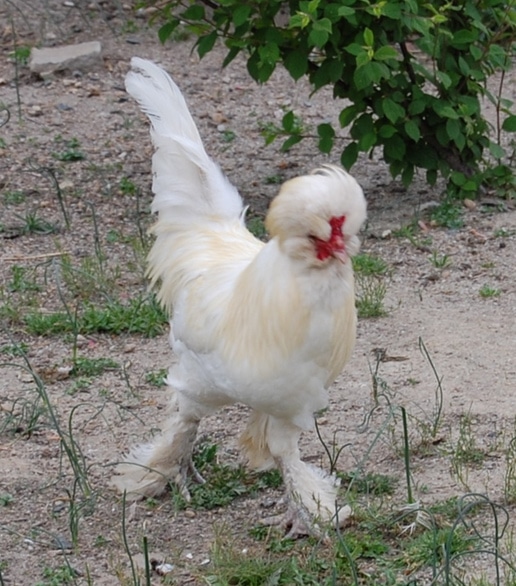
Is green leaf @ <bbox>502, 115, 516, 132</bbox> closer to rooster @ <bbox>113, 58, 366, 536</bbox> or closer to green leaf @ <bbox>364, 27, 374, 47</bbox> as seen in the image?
green leaf @ <bbox>364, 27, 374, 47</bbox>

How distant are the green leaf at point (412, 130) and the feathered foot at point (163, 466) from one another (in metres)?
2.81

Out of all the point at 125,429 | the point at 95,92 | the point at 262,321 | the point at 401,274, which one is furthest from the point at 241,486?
the point at 95,92

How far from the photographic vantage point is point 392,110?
6.76 meters

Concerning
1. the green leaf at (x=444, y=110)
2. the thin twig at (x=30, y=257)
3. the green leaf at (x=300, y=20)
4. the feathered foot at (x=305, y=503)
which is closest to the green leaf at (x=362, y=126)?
the green leaf at (x=444, y=110)

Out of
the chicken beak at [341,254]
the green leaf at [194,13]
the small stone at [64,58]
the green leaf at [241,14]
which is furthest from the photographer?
the small stone at [64,58]

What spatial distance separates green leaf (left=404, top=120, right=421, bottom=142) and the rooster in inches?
91.5

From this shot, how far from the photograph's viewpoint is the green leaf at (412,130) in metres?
6.84

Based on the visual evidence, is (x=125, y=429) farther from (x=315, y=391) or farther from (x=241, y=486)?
(x=315, y=391)

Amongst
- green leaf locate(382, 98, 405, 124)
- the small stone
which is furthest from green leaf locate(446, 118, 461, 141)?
the small stone

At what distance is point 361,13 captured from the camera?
6.46m

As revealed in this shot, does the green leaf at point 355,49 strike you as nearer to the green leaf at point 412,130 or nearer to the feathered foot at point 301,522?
the green leaf at point 412,130

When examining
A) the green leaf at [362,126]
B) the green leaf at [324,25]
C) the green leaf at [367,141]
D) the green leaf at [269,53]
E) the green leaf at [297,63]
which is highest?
the green leaf at [324,25]

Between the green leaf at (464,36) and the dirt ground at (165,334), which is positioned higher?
the green leaf at (464,36)

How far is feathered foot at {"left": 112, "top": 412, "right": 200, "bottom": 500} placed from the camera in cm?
462
